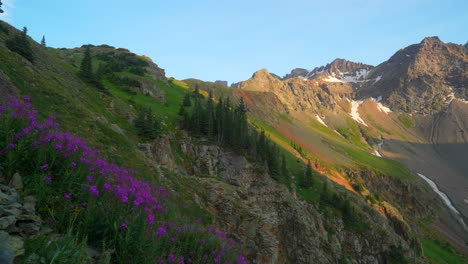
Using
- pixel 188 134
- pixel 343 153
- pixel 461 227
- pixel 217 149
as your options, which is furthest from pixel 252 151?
pixel 461 227

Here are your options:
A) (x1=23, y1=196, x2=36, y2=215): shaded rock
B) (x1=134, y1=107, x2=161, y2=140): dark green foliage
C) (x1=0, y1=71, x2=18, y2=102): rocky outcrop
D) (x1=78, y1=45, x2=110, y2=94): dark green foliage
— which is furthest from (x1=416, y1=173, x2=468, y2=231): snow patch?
(x1=0, y1=71, x2=18, y2=102): rocky outcrop

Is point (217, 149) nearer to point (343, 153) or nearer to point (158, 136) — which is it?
point (158, 136)

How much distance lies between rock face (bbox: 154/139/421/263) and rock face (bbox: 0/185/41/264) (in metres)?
12.9

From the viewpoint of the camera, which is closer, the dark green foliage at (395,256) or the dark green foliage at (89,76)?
the dark green foliage at (89,76)

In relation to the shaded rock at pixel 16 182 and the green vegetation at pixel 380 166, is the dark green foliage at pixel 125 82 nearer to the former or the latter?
the shaded rock at pixel 16 182

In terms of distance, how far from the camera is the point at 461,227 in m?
117

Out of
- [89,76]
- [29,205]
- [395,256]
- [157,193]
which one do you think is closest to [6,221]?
[29,205]

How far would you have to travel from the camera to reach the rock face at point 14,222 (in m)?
3.69

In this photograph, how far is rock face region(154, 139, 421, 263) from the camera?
1859cm

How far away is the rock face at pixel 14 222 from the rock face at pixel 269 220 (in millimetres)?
12892

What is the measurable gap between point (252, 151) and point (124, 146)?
3753cm

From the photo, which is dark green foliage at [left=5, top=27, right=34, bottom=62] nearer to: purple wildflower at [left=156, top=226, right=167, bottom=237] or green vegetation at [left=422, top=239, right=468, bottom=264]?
purple wildflower at [left=156, top=226, right=167, bottom=237]

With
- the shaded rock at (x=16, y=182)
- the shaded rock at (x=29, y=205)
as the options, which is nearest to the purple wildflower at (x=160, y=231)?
the shaded rock at (x=29, y=205)

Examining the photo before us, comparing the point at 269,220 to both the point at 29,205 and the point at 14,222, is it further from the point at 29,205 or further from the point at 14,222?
the point at 14,222
